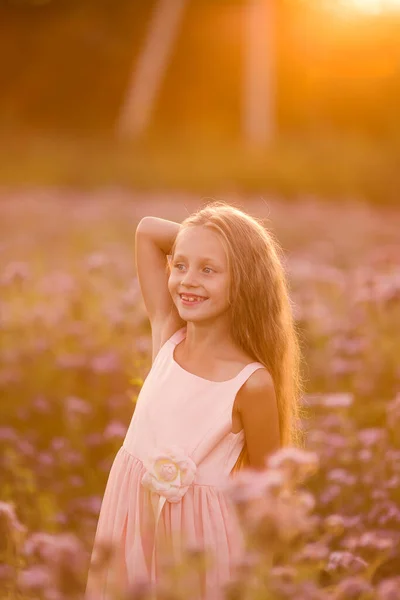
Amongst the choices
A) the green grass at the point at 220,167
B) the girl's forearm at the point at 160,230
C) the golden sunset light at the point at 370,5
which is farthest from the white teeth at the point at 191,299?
the golden sunset light at the point at 370,5

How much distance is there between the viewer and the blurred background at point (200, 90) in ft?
52.5

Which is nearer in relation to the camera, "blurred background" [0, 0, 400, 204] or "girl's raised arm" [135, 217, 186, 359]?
"girl's raised arm" [135, 217, 186, 359]

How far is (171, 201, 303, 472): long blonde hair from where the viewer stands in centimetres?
247

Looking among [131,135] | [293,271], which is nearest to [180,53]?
[131,135]

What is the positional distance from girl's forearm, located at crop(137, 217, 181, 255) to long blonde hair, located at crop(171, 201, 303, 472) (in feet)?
0.73

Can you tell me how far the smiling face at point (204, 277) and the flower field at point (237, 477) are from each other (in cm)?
32

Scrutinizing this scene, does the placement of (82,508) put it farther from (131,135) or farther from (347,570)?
(131,135)

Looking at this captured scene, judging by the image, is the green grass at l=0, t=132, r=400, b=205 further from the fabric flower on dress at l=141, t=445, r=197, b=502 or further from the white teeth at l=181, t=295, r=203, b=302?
the fabric flower on dress at l=141, t=445, r=197, b=502

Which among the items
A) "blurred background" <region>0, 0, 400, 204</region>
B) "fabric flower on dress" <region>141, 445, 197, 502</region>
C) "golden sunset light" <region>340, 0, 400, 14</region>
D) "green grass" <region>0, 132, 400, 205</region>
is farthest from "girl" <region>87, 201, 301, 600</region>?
"golden sunset light" <region>340, 0, 400, 14</region>

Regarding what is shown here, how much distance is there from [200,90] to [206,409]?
2541cm

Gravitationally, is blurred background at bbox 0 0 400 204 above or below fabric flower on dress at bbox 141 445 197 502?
above

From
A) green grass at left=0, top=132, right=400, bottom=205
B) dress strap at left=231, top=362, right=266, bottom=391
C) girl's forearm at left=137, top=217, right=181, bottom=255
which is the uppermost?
green grass at left=0, top=132, right=400, bottom=205

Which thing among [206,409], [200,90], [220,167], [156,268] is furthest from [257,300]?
[200,90]

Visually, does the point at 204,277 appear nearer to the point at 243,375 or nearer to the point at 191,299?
the point at 191,299
